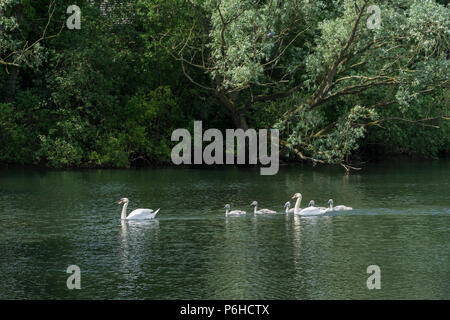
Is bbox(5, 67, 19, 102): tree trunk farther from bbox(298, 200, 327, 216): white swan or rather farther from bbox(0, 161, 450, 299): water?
bbox(298, 200, 327, 216): white swan

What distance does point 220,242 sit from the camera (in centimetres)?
2192

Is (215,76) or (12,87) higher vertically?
(215,76)

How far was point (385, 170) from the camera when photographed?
45000mm

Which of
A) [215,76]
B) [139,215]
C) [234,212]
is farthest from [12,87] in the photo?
[234,212]

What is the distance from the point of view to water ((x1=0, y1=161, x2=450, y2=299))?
16891mm

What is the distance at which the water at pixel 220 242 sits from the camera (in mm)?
16891

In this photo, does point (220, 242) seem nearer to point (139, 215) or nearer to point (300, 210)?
point (139, 215)

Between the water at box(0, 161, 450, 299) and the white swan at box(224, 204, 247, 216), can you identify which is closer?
the water at box(0, 161, 450, 299)

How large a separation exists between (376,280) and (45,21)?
117 ft

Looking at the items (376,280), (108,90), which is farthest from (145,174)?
(376,280)

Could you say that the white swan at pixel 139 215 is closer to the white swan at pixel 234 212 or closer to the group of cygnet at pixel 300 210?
the white swan at pixel 234 212

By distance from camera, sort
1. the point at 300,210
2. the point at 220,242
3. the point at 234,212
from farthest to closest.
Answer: the point at 300,210, the point at 234,212, the point at 220,242

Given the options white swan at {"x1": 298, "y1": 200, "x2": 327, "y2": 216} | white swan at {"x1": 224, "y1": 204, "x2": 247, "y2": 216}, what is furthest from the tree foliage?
white swan at {"x1": 224, "y1": 204, "x2": 247, "y2": 216}
